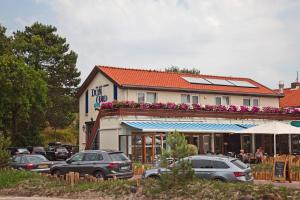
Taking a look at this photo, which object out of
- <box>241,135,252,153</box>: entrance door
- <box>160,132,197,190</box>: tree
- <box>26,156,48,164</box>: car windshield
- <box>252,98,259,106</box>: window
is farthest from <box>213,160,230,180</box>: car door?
<box>252,98,259,106</box>: window

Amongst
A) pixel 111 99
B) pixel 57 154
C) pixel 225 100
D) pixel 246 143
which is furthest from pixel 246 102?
pixel 57 154

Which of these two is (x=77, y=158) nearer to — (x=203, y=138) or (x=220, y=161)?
(x=220, y=161)

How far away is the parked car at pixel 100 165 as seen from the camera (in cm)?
2328

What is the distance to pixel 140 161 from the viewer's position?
35312 millimetres

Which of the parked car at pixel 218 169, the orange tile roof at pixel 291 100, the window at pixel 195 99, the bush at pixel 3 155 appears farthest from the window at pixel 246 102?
the parked car at pixel 218 169

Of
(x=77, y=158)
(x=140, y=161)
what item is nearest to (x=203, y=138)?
(x=140, y=161)

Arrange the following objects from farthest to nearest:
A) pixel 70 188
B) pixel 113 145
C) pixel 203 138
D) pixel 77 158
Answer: pixel 203 138
pixel 113 145
pixel 77 158
pixel 70 188

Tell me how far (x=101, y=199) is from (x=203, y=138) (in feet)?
77.1

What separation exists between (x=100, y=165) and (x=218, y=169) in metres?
5.93

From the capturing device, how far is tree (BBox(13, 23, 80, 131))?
63625 mm

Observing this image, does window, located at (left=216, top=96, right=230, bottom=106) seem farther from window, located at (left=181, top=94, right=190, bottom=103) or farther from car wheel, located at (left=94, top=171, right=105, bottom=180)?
car wheel, located at (left=94, top=171, right=105, bottom=180)

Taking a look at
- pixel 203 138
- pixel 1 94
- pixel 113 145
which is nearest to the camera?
pixel 113 145

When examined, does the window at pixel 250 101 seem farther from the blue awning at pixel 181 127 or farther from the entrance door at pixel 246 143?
the blue awning at pixel 181 127

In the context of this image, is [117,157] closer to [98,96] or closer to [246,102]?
[98,96]
